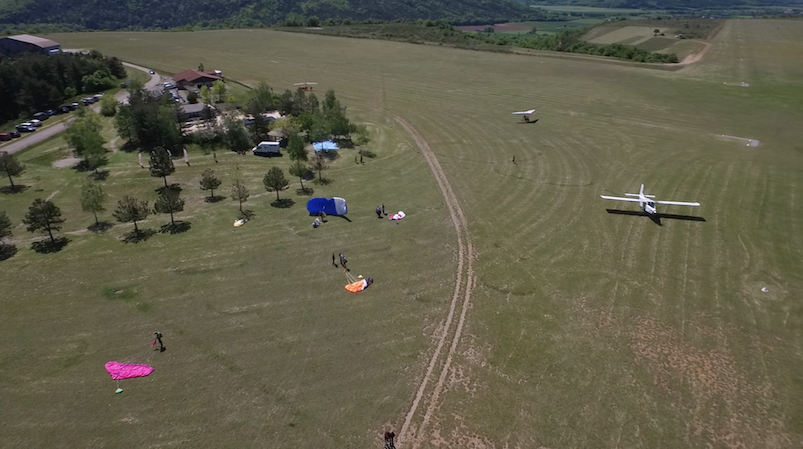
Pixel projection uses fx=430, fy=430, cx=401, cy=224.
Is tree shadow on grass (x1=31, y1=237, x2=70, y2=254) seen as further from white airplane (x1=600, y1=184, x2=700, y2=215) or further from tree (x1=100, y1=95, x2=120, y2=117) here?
white airplane (x1=600, y1=184, x2=700, y2=215)

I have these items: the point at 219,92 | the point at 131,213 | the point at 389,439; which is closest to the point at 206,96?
the point at 219,92

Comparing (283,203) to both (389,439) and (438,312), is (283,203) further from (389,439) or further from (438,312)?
(389,439)

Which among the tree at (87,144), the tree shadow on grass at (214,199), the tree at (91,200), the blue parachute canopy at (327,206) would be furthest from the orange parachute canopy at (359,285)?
the tree at (87,144)

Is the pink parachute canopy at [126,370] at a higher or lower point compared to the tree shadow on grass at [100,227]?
lower

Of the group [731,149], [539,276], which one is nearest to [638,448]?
[539,276]

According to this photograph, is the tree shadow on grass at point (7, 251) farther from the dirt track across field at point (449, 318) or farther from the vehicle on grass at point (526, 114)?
the vehicle on grass at point (526, 114)

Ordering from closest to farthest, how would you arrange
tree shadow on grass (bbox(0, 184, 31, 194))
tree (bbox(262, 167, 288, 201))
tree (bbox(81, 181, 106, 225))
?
tree (bbox(81, 181, 106, 225))
tree (bbox(262, 167, 288, 201))
tree shadow on grass (bbox(0, 184, 31, 194))

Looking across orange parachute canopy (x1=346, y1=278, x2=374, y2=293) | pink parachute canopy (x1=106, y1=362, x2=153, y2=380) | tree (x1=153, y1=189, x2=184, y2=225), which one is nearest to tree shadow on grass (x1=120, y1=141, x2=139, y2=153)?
tree (x1=153, y1=189, x2=184, y2=225)
